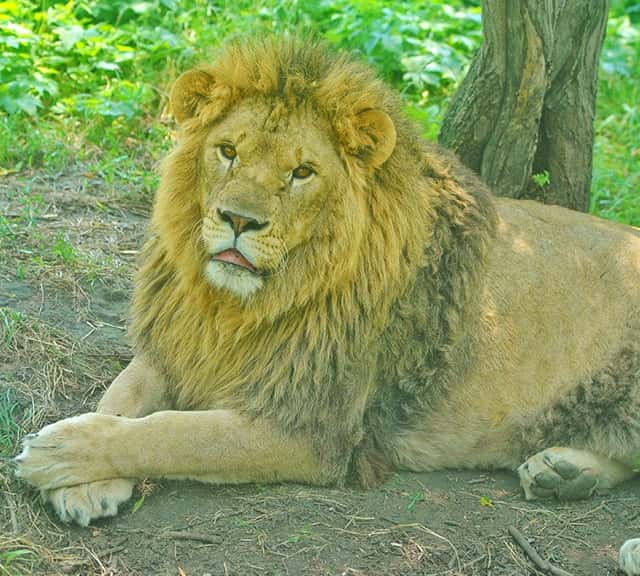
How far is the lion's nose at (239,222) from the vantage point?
12.3ft

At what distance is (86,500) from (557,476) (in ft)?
5.87

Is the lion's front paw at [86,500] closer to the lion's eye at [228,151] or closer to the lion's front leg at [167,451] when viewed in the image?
the lion's front leg at [167,451]

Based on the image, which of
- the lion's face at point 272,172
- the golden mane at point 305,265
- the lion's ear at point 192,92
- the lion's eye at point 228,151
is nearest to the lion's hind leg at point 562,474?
the golden mane at point 305,265

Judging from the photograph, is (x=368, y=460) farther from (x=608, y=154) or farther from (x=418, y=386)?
(x=608, y=154)

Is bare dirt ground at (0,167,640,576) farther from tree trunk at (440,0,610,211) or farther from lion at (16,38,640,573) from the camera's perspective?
tree trunk at (440,0,610,211)

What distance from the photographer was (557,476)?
4.31m

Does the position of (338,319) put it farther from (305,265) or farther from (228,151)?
(228,151)

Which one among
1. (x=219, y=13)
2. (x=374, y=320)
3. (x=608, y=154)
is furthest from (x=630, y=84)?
(x=374, y=320)

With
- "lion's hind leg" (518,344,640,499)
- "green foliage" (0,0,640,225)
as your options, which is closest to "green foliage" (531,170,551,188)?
"green foliage" (0,0,640,225)

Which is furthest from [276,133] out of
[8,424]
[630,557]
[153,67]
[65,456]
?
[153,67]

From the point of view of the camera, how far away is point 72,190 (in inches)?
241

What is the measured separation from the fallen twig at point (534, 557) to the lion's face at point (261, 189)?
1.27m

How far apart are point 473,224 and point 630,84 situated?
4.29 metres

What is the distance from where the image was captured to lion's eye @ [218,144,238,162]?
12.9ft
